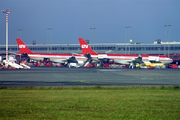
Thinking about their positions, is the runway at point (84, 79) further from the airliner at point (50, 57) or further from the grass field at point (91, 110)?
the airliner at point (50, 57)

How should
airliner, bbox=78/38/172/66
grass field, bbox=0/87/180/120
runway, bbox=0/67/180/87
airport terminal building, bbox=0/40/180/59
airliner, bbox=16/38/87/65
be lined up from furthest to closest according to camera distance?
1. airport terminal building, bbox=0/40/180/59
2. airliner, bbox=16/38/87/65
3. airliner, bbox=78/38/172/66
4. runway, bbox=0/67/180/87
5. grass field, bbox=0/87/180/120

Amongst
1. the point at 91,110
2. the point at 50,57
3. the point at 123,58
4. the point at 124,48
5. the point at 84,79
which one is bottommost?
the point at 84,79

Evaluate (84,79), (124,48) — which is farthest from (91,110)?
(124,48)

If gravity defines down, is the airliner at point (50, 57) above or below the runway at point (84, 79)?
above

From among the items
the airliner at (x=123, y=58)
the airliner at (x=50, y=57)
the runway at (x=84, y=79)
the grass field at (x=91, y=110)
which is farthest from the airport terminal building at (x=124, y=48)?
the grass field at (x=91, y=110)

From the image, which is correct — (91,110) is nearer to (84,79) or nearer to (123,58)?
(84,79)

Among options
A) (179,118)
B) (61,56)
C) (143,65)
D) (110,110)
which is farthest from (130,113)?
(61,56)

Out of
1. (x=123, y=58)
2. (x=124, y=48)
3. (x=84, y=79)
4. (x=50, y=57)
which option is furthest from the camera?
(x=124, y=48)

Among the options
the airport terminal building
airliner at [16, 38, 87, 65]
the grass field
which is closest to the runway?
the grass field

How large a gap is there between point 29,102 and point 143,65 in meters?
69.7

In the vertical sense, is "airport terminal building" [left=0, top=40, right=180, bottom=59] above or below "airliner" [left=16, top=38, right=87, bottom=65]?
above

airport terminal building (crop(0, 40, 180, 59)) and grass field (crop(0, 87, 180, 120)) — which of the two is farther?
airport terminal building (crop(0, 40, 180, 59))

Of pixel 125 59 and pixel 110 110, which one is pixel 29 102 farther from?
pixel 125 59

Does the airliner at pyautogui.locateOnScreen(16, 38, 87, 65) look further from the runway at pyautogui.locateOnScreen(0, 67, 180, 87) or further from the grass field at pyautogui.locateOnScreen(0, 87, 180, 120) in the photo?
the grass field at pyautogui.locateOnScreen(0, 87, 180, 120)
